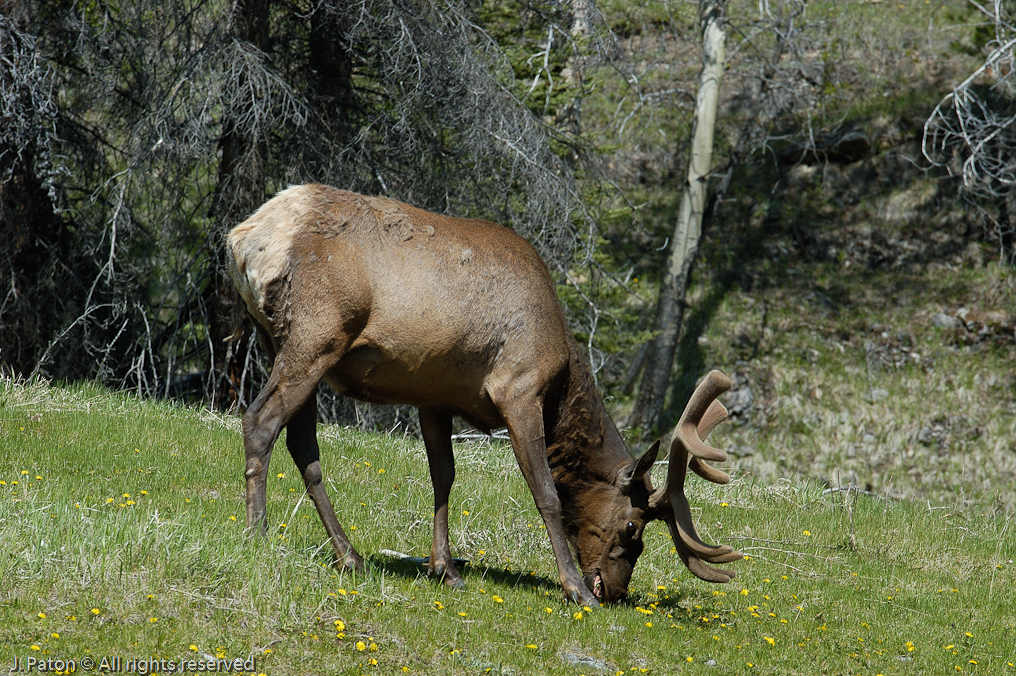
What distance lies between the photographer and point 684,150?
2084cm

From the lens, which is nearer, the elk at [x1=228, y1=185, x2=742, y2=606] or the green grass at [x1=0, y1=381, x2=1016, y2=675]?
the green grass at [x1=0, y1=381, x2=1016, y2=675]

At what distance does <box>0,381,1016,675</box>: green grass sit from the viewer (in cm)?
→ 459

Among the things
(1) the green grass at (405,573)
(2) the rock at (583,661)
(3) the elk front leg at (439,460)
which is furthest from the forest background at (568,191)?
(2) the rock at (583,661)

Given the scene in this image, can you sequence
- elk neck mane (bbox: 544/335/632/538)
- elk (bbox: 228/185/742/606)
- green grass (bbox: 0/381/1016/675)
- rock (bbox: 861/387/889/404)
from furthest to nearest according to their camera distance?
rock (bbox: 861/387/889/404) → elk neck mane (bbox: 544/335/632/538) → elk (bbox: 228/185/742/606) → green grass (bbox: 0/381/1016/675)

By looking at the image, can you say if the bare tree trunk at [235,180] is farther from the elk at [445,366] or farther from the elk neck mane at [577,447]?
the elk neck mane at [577,447]

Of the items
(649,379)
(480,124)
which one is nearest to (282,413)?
(480,124)

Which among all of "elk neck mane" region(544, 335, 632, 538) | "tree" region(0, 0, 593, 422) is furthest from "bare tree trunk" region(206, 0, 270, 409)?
"elk neck mane" region(544, 335, 632, 538)

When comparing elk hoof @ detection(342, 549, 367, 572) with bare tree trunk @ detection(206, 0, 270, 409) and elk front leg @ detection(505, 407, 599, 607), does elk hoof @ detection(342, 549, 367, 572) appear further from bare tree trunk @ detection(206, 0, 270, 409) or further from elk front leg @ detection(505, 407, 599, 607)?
bare tree trunk @ detection(206, 0, 270, 409)

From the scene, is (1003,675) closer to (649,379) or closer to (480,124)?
(480,124)

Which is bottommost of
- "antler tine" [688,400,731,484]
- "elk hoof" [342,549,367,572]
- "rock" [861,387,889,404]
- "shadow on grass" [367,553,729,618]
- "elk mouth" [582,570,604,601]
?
"rock" [861,387,889,404]

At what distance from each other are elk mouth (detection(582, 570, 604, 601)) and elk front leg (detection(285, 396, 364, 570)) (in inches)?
58.5

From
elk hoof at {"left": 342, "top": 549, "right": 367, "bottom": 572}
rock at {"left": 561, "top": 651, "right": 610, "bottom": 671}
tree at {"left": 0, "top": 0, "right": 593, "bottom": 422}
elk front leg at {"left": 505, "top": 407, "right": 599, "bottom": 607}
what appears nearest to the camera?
rock at {"left": 561, "top": 651, "right": 610, "bottom": 671}

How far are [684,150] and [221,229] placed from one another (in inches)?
495

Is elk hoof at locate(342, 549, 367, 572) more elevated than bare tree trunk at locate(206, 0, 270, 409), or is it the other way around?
bare tree trunk at locate(206, 0, 270, 409)
